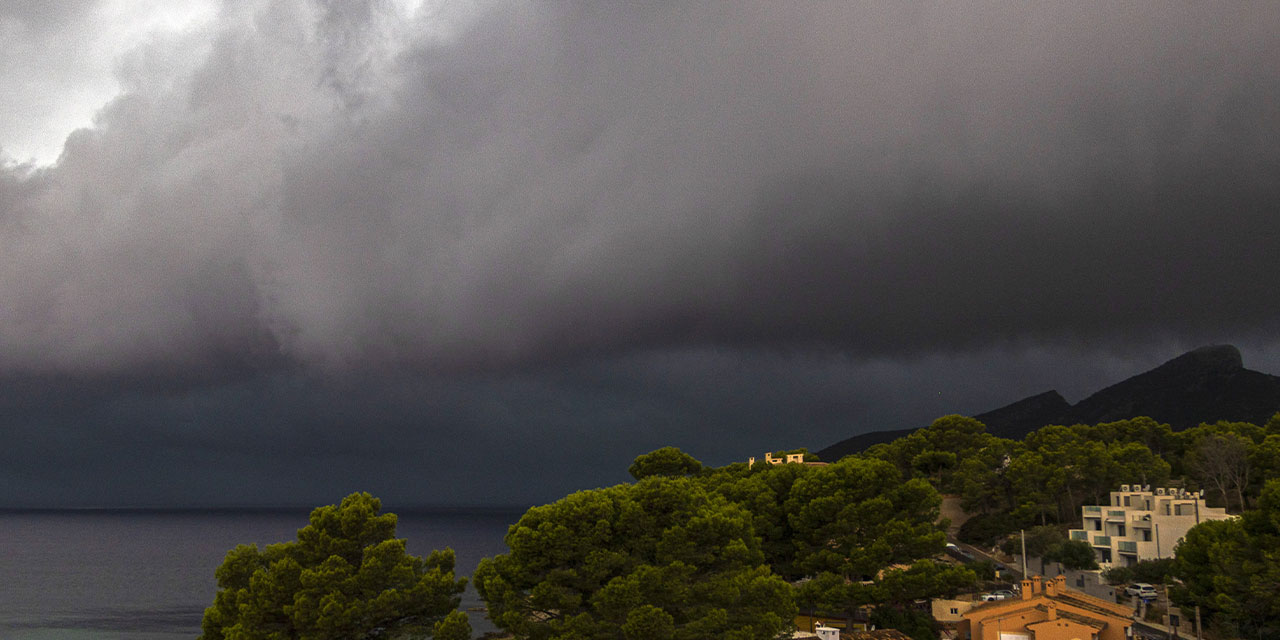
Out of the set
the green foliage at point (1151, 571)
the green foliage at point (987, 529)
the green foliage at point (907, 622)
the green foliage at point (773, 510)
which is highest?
the green foliage at point (773, 510)

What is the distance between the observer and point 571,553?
3484 cm

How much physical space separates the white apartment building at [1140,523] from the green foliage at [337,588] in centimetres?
4972

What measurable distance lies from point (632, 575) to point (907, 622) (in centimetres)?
1839

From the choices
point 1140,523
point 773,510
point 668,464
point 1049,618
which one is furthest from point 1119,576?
point 668,464

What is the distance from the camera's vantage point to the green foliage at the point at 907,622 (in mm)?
44375

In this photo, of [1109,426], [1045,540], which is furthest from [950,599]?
[1109,426]

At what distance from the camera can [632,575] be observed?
112 ft

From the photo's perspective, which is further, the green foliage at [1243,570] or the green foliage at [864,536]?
the green foliage at [864,536]

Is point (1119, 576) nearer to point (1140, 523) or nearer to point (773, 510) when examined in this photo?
point (1140, 523)

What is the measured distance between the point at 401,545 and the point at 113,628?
3285 inches

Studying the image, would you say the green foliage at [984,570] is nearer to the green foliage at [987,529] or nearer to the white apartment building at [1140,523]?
the white apartment building at [1140,523]

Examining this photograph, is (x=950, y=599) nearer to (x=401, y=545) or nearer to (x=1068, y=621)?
(x=1068, y=621)

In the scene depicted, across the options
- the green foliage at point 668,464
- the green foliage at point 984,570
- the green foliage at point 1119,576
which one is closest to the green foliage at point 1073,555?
the green foliage at point 1119,576

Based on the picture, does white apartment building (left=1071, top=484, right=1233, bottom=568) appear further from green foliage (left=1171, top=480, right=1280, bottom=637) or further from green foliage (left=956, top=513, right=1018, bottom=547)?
green foliage (left=1171, top=480, right=1280, bottom=637)
